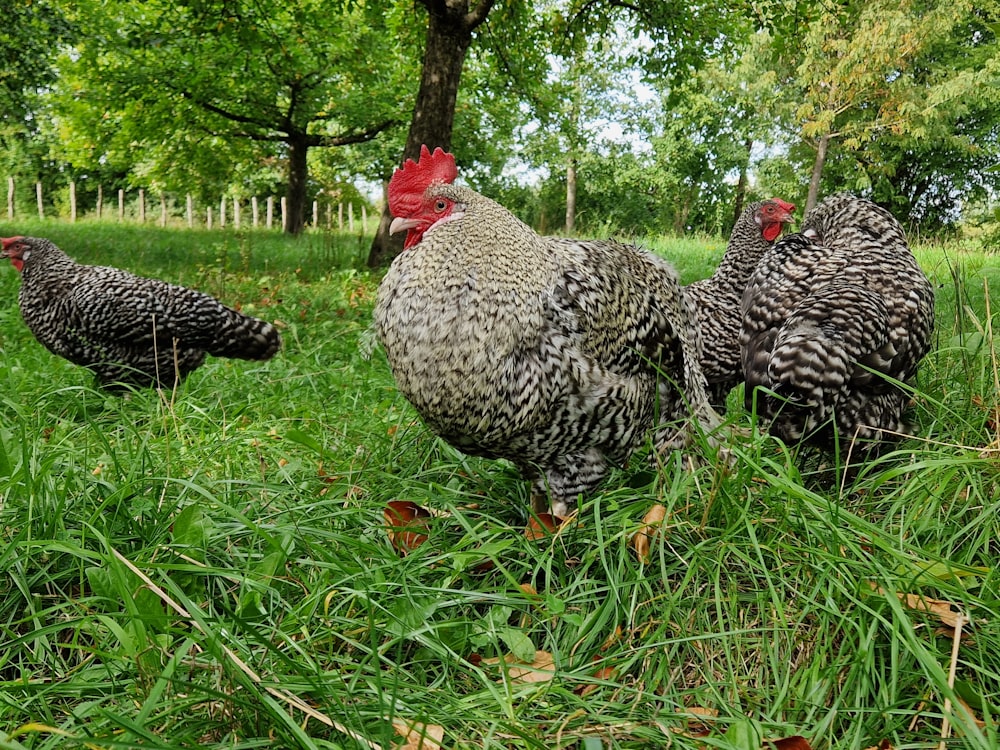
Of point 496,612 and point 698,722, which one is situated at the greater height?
point 496,612

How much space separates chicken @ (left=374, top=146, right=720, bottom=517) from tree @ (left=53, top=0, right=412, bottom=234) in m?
9.03

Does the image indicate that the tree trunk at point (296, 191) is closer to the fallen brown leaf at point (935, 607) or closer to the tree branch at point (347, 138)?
the tree branch at point (347, 138)

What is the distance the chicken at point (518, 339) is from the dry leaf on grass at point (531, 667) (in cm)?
65

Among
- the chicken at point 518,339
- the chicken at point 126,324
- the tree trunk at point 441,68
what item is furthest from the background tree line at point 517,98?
the chicken at point 126,324

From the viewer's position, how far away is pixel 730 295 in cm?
457

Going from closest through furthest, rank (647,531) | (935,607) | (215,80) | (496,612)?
1. (935,607)
2. (496,612)
3. (647,531)
4. (215,80)

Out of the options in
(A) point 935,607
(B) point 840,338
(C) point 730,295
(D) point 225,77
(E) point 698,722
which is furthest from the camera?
(D) point 225,77

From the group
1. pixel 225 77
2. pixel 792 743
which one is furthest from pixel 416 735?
pixel 225 77

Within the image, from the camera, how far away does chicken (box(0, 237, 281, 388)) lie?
4605mm

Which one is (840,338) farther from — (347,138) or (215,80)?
(347,138)

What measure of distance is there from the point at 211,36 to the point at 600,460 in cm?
1248

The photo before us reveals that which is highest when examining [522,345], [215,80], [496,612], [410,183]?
[215,80]

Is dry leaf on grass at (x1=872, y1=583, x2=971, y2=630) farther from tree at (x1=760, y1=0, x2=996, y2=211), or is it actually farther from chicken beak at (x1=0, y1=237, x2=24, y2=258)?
tree at (x1=760, y1=0, x2=996, y2=211)

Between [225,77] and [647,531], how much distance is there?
45.2ft
